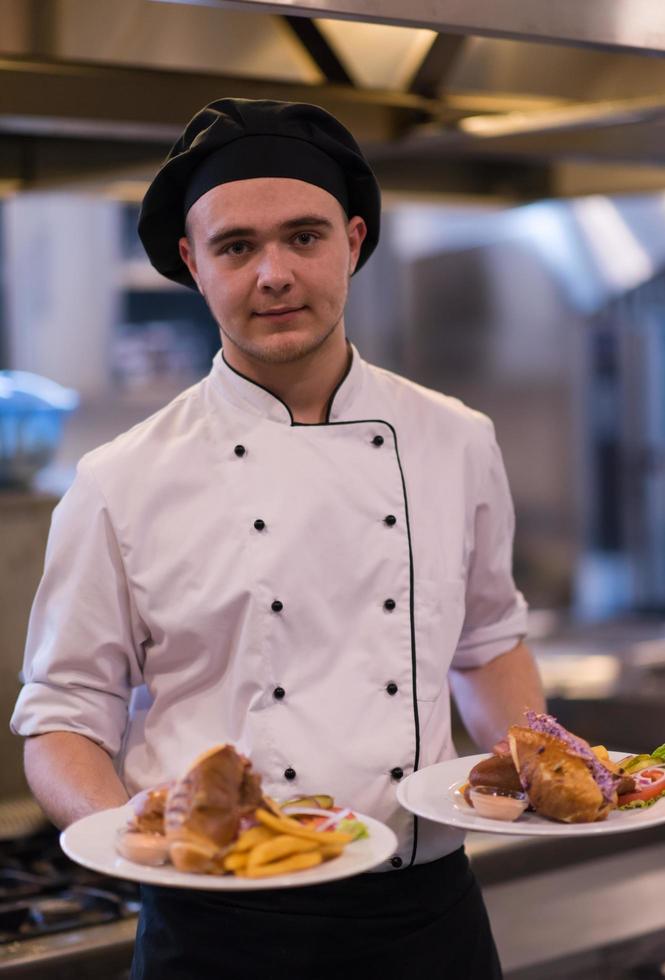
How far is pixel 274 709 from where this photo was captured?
4.81 ft

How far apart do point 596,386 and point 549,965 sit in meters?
3.75

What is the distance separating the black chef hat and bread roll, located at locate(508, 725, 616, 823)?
655mm

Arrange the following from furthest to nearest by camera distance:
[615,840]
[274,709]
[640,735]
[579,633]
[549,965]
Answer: [579,633], [640,735], [615,840], [549,965], [274,709]

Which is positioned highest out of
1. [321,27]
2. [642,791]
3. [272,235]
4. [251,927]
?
[321,27]

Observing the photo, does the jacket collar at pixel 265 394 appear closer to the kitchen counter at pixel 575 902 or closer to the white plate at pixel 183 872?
the white plate at pixel 183 872

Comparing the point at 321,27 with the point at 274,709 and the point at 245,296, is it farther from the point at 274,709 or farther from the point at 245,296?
the point at 274,709

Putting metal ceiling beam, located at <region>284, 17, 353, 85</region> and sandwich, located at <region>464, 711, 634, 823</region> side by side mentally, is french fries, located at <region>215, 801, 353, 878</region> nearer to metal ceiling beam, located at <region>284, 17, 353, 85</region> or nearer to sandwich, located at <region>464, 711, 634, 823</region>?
sandwich, located at <region>464, 711, 634, 823</region>

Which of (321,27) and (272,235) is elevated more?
(321,27)

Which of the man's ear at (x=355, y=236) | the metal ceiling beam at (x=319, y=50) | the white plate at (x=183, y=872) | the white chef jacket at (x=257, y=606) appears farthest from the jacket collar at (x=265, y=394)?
the metal ceiling beam at (x=319, y=50)

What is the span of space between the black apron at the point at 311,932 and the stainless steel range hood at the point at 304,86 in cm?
114

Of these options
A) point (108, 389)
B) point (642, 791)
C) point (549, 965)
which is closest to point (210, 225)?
point (642, 791)

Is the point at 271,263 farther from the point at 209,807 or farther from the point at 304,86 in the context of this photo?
the point at 304,86

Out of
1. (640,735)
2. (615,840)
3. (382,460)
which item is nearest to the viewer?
(382,460)

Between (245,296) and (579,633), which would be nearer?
(245,296)
